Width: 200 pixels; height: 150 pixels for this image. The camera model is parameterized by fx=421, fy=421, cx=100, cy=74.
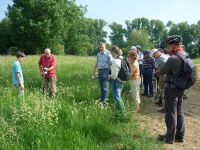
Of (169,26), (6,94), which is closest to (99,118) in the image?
(6,94)

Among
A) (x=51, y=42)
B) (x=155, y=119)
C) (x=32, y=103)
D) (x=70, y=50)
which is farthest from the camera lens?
(x=70, y=50)

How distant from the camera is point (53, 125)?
27.8ft

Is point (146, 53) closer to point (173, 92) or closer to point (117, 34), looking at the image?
point (173, 92)

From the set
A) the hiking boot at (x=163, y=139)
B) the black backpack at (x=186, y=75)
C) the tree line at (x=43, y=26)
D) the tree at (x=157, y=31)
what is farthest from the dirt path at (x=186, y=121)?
the tree at (x=157, y=31)

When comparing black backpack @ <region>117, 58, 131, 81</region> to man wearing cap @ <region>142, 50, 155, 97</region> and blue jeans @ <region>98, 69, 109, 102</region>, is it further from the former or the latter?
man wearing cap @ <region>142, 50, 155, 97</region>

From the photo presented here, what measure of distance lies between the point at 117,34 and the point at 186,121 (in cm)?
11516

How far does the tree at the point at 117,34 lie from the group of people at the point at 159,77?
109176 millimetres

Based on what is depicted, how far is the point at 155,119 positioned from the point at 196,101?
12.0ft

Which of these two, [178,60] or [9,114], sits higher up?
[178,60]

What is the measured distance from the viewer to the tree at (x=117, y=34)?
125 m

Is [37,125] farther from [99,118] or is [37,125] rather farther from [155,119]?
[155,119]

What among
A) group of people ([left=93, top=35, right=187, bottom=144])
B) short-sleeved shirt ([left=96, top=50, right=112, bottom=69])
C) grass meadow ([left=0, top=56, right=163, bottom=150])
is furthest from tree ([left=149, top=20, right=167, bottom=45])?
grass meadow ([left=0, top=56, right=163, bottom=150])

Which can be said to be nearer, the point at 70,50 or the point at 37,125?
the point at 37,125

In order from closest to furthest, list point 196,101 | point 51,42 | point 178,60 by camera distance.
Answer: point 178,60
point 196,101
point 51,42
